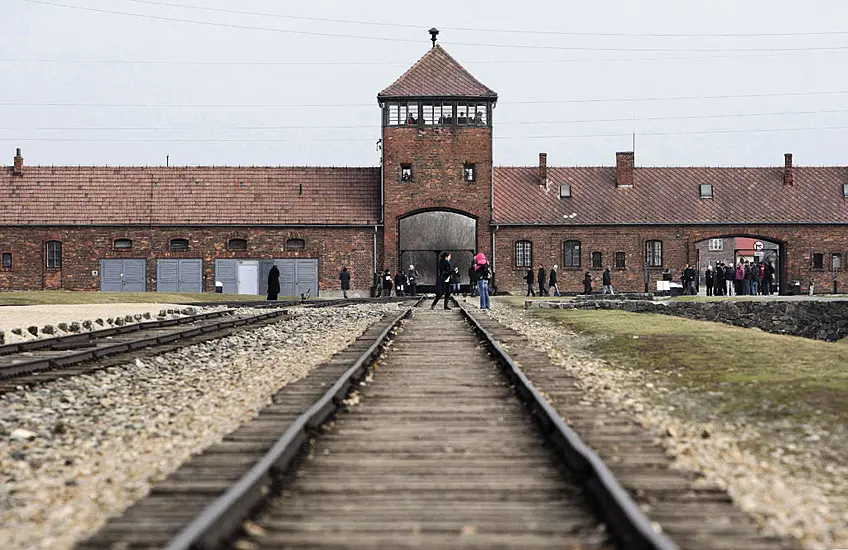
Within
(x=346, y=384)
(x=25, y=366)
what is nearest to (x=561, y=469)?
(x=346, y=384)

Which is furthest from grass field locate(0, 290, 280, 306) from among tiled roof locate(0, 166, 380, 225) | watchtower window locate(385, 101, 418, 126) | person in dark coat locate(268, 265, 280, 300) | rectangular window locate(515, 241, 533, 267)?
rectangular window locate(515, 241, 533, 267)

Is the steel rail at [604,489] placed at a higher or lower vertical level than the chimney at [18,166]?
lower

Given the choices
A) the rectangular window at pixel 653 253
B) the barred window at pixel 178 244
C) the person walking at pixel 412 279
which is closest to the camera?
the barred window at pixel 178 244

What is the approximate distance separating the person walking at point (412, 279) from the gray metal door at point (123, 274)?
12.8 metres

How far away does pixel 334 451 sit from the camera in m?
6.84

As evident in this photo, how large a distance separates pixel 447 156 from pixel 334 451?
135 ft

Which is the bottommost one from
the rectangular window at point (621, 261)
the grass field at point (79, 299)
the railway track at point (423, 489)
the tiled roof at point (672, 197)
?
the railway track at point (423, 489)

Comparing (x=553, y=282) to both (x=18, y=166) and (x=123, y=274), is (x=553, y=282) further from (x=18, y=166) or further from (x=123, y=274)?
(x=18, y=166)

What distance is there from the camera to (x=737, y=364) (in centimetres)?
1291

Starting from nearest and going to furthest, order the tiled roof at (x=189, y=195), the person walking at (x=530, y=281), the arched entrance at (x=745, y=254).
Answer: the person walking at (x=530, y=281) → the tiled roof at (x=189, y=195) → the arched entrance at (x=745, y=254)

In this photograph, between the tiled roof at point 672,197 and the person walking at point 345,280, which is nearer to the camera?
the person walking at point 345,280

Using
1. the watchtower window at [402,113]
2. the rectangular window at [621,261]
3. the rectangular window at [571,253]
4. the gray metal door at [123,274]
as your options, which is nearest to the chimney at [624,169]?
the rectangular window at [621,261]

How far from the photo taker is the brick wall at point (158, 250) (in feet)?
156

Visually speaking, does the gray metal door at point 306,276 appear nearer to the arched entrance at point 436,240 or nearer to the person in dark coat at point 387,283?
the person in dark coat at point 387,283
